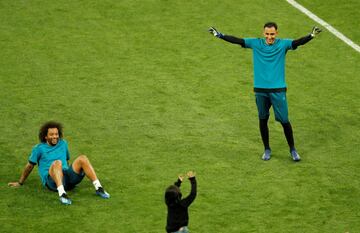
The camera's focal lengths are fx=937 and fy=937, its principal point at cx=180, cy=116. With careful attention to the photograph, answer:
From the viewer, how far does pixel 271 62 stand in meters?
15.1

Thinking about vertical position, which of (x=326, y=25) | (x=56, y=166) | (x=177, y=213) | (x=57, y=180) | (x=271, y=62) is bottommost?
(x=177, y=213)

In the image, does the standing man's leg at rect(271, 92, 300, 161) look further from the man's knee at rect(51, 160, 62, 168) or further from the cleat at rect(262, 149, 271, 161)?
the man's knee at rect(51, 160, 62, 168)

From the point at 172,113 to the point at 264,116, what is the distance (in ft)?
8.46

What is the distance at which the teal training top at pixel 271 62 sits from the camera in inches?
592

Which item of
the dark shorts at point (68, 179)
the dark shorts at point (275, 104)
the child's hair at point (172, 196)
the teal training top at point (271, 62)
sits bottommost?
the dark shorts at point (68, 179)

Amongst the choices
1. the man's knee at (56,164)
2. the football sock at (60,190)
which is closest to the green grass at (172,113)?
the football sock at (60,190)

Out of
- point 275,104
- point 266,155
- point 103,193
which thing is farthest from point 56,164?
point 275,104

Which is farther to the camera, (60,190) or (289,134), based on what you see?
(289,134)

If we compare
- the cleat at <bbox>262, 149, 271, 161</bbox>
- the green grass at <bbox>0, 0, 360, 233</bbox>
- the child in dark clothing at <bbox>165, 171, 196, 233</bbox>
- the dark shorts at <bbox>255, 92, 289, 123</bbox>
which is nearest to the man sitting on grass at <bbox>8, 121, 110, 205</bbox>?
the green grass at <bbox>0, 0, 360, 233</bbox>

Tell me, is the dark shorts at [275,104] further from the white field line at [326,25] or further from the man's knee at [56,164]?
the white field line at [326,25]

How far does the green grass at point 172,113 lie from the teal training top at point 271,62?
1287 millimetres

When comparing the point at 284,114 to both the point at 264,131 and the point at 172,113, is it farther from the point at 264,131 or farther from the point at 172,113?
the point at 172,113

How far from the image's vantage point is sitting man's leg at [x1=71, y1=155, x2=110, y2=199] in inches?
543

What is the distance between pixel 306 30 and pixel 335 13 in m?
1.22
